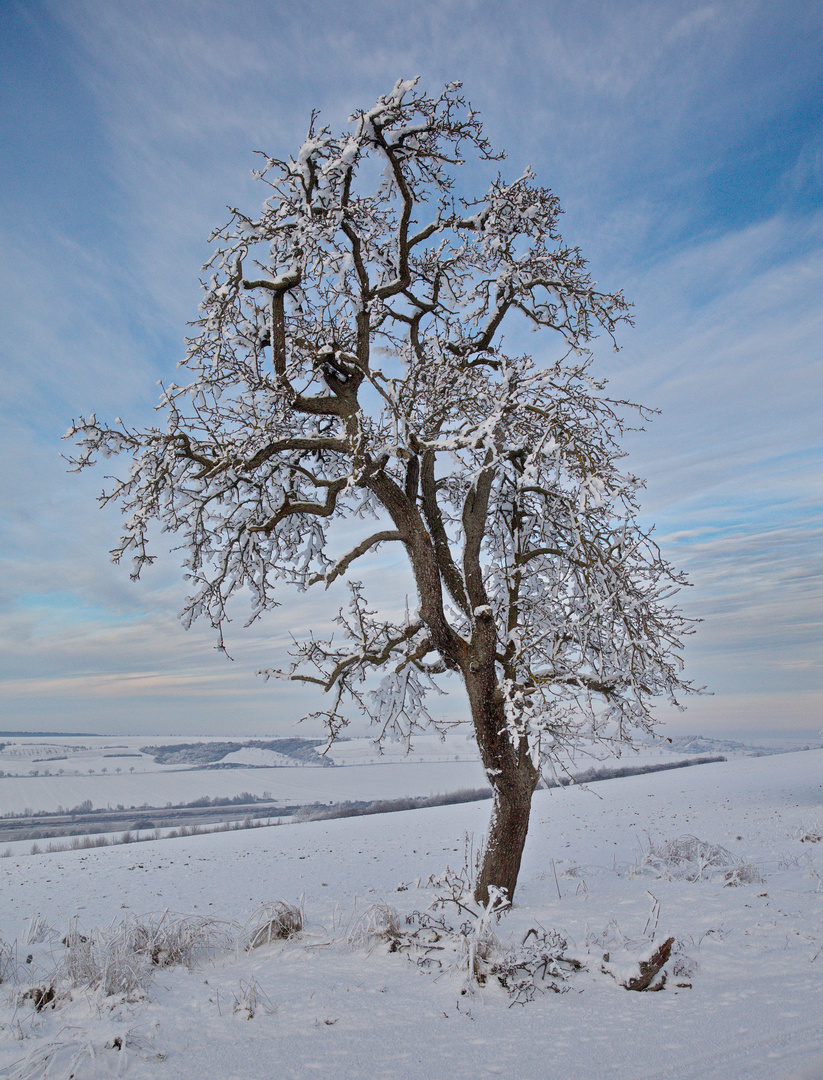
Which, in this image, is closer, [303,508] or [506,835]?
[506,835]

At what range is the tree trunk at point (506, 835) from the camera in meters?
5.54

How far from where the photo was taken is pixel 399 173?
6215 millimetres

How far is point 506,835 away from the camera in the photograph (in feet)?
18.4

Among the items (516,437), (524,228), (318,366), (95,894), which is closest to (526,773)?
(516,437)

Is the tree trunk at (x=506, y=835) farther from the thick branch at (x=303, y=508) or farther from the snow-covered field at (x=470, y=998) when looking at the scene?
the thick branch at (x=303, y=508)

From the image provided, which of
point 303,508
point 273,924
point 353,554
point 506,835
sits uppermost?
point 303,508

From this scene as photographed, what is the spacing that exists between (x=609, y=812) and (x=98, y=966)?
57.5 ft

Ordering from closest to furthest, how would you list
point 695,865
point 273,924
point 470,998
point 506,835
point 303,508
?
point 470,998, point 273,924, point 506,835, point 303,508, point 695,865

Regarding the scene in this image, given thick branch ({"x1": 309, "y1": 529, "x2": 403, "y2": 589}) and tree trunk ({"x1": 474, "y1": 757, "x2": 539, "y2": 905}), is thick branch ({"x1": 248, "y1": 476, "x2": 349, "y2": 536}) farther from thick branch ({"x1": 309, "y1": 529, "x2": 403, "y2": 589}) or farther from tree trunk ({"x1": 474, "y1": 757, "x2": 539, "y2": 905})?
tree trunk ({"x1": 474, "y1": 757, "x2": 539, "y2": 905})

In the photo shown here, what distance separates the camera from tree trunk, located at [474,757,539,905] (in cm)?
554

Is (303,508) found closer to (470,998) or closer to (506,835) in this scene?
(506,835)

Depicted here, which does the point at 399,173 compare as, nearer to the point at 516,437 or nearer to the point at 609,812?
the point at 516,437

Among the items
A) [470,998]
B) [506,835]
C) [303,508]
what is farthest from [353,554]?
[470,998]

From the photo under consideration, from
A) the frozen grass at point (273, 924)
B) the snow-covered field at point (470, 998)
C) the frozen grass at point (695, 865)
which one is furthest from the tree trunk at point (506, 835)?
the frozen grass at point (695, 865)
